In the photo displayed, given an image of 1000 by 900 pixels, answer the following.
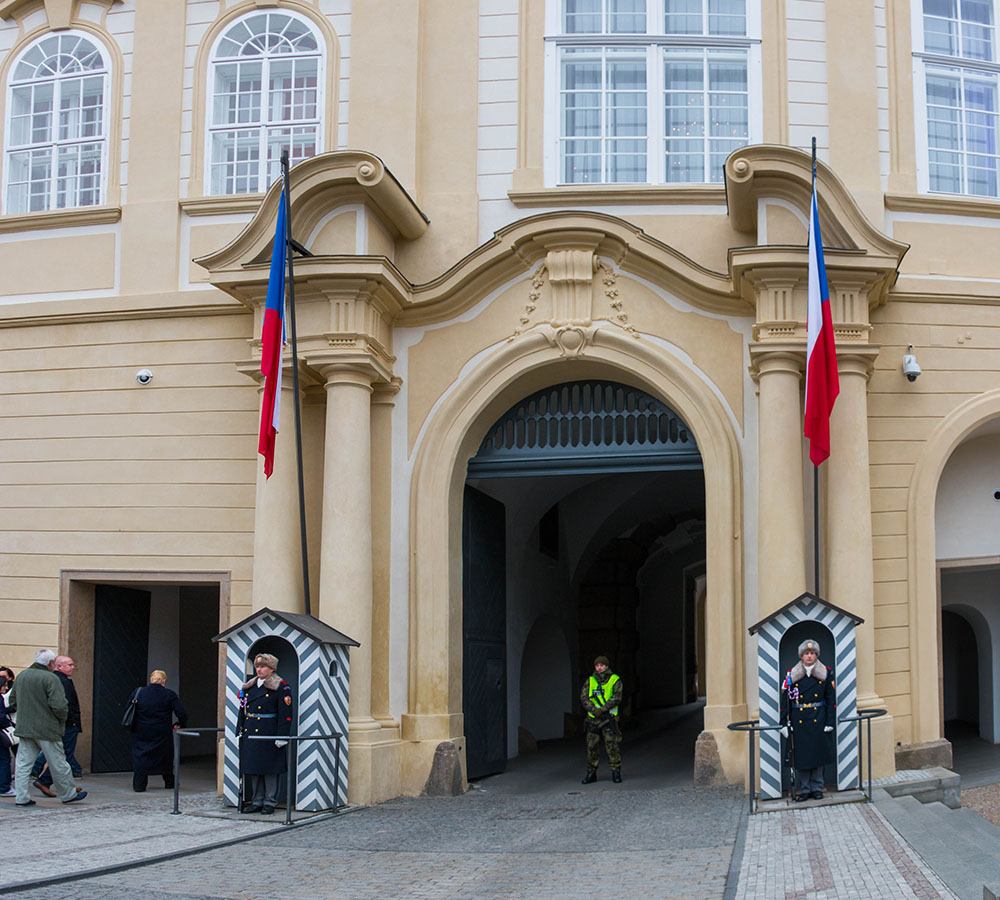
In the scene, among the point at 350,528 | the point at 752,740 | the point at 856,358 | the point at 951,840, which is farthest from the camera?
the point at 350,528

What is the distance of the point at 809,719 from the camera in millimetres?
10164

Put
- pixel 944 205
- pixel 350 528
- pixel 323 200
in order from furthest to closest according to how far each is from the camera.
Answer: pixel 944 205, pixel 323 200, pixel 350 528

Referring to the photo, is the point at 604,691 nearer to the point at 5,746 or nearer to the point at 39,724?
the point at 39,724

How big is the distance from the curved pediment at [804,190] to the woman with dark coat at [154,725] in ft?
22.8

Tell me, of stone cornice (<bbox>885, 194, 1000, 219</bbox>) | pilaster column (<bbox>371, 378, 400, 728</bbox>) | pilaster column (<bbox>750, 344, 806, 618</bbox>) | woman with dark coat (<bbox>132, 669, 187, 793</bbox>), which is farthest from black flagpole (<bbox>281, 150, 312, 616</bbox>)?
stone cornice (<bbox>885, 194, 1000, 219</bbox>)

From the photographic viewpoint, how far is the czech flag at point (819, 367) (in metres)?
10.9

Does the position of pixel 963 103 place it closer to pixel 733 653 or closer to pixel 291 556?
pixel 733 653

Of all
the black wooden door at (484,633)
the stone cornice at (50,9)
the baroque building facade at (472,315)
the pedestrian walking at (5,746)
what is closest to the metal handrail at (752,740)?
the baroque building facade at (472,315)

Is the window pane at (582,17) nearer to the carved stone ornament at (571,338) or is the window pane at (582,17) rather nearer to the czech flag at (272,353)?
the carved stone ornament at (571,338)

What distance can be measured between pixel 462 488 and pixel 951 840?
616cm

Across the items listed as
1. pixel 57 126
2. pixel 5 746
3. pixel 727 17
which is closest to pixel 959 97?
pixel 727 17

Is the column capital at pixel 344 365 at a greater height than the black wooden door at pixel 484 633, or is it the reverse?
the column capital at pixel 344 365

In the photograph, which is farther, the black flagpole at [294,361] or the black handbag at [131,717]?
the black handbag at [131,717]

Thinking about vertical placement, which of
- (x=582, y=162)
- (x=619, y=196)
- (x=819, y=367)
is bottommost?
(x=819, y=367)
